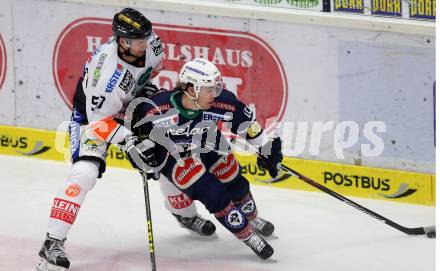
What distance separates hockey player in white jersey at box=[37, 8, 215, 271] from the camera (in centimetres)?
692

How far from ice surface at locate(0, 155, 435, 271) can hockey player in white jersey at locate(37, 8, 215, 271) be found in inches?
13.4

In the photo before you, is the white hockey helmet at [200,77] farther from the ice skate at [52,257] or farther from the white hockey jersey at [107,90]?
the ice skate at [52,257]

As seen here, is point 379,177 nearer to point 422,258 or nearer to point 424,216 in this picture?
point 424,216

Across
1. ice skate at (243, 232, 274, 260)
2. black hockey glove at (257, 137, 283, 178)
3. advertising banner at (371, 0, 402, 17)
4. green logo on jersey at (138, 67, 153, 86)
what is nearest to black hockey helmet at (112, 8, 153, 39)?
green logo on jersey at (138, 67, 153, 86)

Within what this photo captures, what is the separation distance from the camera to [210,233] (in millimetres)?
7594

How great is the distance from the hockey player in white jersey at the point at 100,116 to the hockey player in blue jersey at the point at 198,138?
11 centimetres

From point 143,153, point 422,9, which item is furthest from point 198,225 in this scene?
point 422,9

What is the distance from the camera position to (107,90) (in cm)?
696

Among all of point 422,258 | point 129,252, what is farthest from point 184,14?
point 422,258

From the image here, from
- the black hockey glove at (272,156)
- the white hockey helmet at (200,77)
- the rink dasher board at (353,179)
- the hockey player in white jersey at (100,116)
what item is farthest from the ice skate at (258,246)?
the rink dasher board at (353,179)

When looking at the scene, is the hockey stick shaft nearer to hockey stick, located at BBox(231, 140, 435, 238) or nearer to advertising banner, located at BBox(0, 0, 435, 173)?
hockey stick, located at BBox(231, 140, 435, 238)

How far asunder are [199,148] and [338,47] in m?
1.49

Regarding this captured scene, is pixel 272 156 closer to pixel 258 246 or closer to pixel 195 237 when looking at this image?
pixel 258 246

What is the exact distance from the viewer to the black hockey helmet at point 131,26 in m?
6.98
